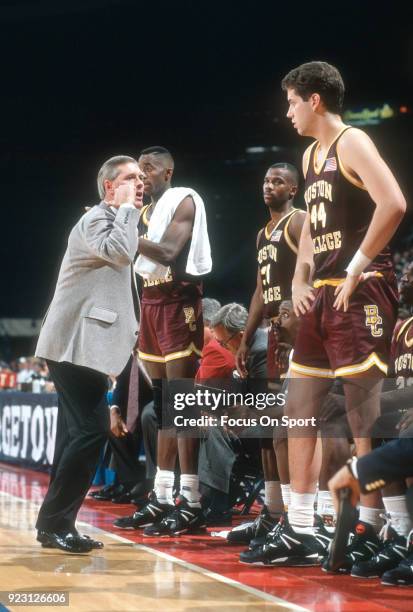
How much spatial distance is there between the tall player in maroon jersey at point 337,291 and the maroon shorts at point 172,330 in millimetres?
1113

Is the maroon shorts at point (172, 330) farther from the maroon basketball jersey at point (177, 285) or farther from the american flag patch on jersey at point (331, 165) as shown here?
the american flag patch on jersey at point (331, 165)

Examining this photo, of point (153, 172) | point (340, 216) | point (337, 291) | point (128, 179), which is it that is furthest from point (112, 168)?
point (337, 291)

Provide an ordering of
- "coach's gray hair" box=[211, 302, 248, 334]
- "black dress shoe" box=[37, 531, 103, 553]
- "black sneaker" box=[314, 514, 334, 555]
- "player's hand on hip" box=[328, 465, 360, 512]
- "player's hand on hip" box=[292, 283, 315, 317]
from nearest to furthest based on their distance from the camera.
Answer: "player's hand on hip" box=[328, 465, 360, 512], "player's hand on hip" box=[292, 283, 315, 317], "black sneaker" box=[314, 514, 334, 555], "black dress shoe" box=[37, 531, 103, 553], "coach's gray hair" box=[211, 302, 248, 334]

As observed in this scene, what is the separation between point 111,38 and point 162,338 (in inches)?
720

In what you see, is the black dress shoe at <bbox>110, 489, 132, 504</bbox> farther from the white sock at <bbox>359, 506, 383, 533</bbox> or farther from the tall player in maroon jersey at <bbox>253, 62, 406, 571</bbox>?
the white sock at <bbox>359, 506, 383, 533</bbox>

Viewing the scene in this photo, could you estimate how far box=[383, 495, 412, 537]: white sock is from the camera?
11.2ft

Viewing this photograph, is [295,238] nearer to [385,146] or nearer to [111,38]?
[111,38]

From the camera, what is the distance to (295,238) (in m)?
4.48

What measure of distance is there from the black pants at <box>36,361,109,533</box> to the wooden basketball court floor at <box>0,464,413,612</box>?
183 millimetres

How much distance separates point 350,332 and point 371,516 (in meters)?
0.73

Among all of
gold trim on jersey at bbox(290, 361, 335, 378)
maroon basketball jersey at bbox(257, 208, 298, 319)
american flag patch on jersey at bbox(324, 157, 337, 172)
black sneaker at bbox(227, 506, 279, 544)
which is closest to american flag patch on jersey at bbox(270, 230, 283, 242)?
maroon basketball jersey at bbox(257, 208, 298, 319)

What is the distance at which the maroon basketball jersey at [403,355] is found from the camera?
13.2 feet

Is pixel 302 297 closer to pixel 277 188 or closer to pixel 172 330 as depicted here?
pixel 277 188

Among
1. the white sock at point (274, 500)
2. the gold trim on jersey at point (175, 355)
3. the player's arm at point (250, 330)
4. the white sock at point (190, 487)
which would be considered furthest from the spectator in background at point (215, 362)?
the white sock at point (274, 500)
